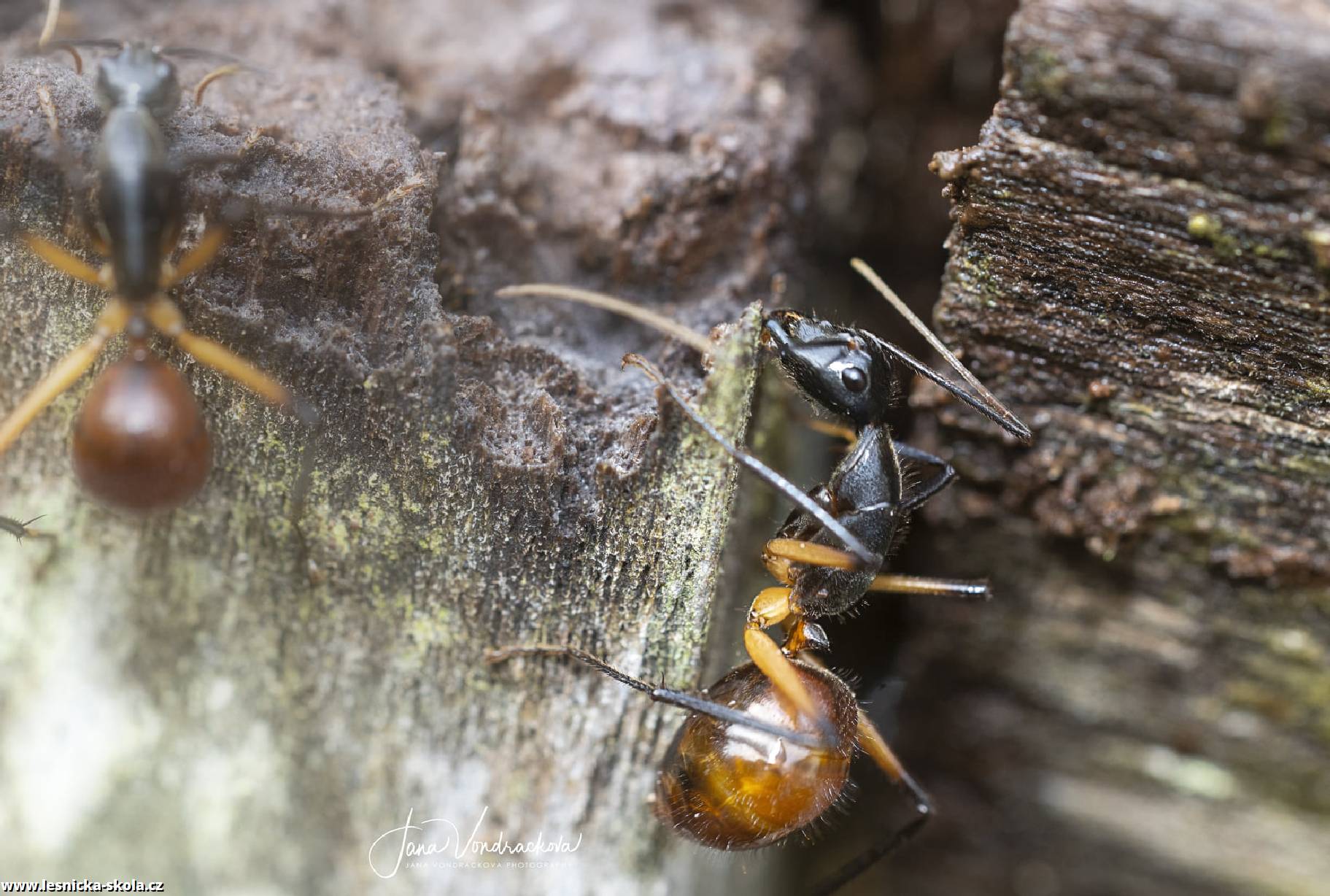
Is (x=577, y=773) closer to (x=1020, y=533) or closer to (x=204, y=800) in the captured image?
(x=204, y=800)

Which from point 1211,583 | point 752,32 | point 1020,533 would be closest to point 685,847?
point 1020,533

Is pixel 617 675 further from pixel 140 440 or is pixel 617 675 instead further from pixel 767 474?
pixel 140 440

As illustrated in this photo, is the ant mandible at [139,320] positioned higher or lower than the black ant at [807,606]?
higher

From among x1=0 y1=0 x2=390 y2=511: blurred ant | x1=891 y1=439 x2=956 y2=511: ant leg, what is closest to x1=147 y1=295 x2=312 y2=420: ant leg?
x1=0 y1=0 x2=390 y2=511: blurred ant

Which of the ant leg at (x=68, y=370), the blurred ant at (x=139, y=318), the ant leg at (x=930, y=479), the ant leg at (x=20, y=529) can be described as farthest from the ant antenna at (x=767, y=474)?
the ant leg at (x=20, y=529)

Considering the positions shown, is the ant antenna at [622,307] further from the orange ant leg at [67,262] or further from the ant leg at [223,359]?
the orange ant leg at [67,262]

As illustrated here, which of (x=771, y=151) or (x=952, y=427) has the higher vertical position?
(x=771, y=151)

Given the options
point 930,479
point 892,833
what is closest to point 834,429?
point 930,479
